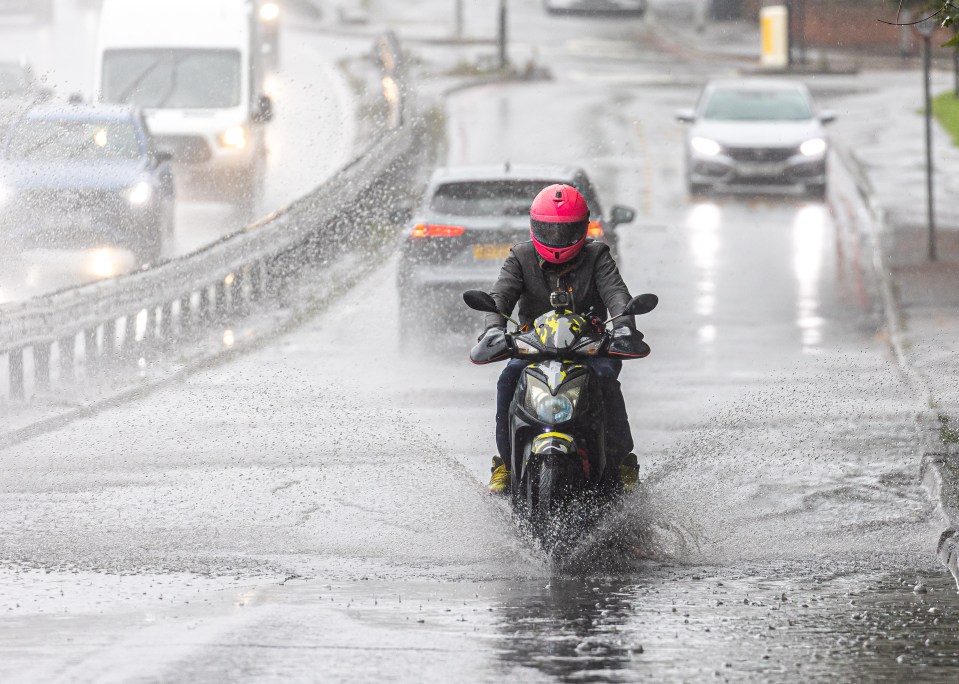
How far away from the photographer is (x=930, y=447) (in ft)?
37.2

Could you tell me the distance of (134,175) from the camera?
67.9ft

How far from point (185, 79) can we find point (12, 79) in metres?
6.66

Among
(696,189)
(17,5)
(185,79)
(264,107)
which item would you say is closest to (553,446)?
(264,107)

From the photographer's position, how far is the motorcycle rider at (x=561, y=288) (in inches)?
342

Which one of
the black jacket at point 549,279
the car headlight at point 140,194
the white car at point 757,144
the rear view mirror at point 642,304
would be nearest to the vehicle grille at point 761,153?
the white car at point 757,144

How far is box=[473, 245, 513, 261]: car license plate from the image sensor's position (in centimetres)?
1647

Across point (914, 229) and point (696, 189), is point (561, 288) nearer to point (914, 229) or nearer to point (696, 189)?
point (914, 229)

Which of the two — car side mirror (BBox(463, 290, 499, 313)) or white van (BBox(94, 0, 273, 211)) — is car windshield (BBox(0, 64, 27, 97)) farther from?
car side mirror (BBox(463, 290, 499, 313))

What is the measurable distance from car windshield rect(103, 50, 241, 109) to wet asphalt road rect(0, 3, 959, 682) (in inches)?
408

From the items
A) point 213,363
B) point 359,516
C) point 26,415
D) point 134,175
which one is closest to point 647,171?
point 134,175

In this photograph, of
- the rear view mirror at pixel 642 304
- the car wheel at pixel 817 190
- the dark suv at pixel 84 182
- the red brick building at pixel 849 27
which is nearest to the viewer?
the rear view mirror at pixel 642 304

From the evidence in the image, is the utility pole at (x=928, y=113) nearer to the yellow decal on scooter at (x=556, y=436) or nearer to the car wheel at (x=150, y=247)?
the car wheel at (x=150, y=247)

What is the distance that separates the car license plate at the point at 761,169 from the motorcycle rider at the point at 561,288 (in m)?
18.5

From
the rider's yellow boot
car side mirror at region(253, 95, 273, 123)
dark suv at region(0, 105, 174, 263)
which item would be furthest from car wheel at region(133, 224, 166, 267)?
the rider's yellow boot
